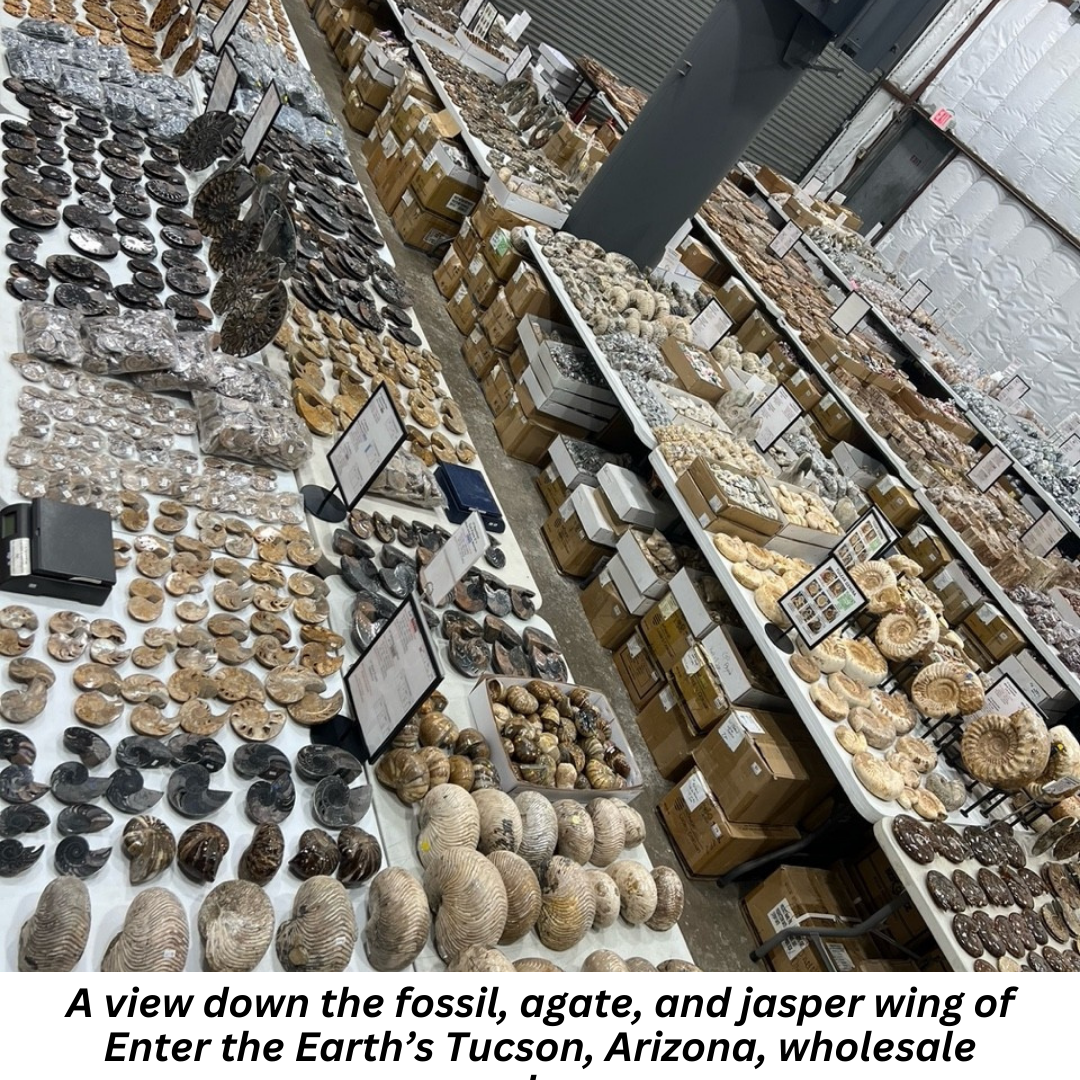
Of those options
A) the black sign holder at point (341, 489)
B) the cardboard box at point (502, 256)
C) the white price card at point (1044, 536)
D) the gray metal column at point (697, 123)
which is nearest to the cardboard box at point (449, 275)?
the cardboard box at point (502, 256)

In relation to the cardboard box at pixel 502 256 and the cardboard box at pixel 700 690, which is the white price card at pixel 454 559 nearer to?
the cardboard box at pixel 700 690

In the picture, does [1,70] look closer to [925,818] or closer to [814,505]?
[814,505]

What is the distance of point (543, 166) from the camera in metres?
6.76

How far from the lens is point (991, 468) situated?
6.36m

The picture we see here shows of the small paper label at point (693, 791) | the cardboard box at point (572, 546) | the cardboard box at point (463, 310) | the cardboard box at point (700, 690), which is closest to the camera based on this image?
the small paper label at point (693, 791)

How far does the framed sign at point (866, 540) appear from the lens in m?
3.19

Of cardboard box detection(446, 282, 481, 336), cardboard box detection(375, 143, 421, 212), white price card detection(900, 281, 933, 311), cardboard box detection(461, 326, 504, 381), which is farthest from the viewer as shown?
white price card detection(900, 281, 933, 311)

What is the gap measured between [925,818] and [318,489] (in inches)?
104

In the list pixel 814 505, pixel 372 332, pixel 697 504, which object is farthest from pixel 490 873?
pixel 814 505

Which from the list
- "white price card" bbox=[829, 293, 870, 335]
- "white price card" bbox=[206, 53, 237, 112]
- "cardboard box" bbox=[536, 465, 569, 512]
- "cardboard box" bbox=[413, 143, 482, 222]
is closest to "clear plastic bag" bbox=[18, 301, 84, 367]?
"white price card" bbox=[206, 53, 237, 112]

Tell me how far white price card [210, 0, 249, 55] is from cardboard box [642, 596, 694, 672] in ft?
11.9

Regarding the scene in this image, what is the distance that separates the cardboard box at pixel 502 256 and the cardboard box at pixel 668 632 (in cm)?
268

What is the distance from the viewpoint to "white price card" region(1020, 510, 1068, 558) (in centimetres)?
591

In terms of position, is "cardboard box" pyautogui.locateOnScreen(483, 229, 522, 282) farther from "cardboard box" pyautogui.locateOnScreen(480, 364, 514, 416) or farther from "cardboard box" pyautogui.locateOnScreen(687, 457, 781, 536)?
"cardboard box" pyautogui.locateOnScreen(687, 457, 781, 536)
